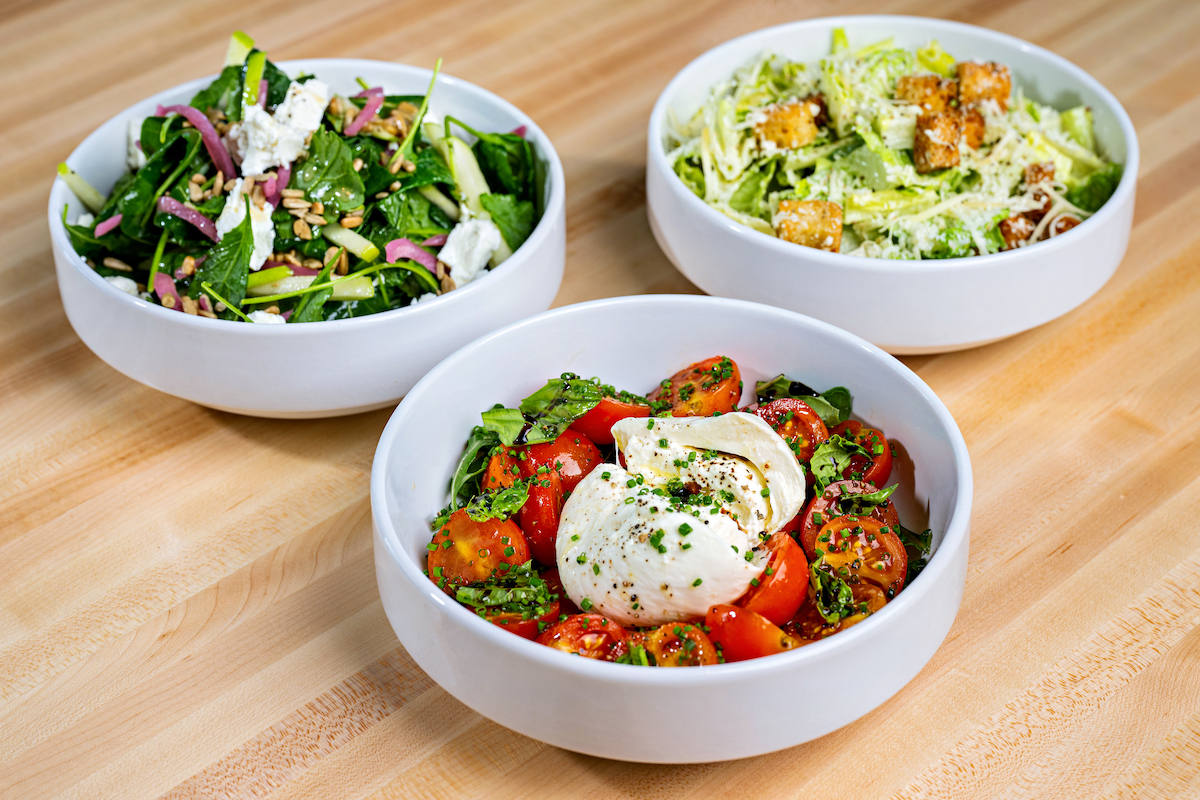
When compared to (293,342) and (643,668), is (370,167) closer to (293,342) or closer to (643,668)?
(293,342)

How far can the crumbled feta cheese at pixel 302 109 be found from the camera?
167cm

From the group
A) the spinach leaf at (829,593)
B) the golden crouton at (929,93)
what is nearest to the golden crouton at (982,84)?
the golden crouton at (929,93)

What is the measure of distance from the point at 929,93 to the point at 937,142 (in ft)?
0.51

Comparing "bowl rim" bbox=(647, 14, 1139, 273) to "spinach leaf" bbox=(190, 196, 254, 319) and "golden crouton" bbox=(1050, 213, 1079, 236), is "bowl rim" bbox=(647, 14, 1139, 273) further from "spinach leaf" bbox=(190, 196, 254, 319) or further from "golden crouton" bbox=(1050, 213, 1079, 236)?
"spinach leaf" bbox=(190, 196, 254, 319)

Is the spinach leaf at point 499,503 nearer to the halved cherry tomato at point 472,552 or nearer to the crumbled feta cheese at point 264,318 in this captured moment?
the halved cherry tomato at point 472,552

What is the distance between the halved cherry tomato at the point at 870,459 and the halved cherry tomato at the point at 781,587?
0.67 ft

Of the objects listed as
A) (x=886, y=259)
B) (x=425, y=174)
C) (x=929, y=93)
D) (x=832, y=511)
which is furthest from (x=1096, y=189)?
(x=425, y=174)

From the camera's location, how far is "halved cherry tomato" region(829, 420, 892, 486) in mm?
1366

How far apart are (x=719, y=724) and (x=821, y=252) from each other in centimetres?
82

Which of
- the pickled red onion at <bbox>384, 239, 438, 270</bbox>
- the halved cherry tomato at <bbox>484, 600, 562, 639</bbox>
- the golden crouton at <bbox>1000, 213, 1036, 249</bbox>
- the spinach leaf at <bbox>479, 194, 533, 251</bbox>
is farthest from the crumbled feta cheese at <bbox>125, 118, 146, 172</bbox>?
the golden crouton at <bbox>1000, 213, 1036, 249</bbox>

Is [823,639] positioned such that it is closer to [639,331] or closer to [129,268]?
[639,331]

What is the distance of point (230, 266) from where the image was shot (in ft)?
5.22

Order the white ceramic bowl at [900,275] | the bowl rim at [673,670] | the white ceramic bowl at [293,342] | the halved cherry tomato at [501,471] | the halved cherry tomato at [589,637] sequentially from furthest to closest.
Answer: the white ceramic bowl at [900,275], the white ceramic bowl at [293,342], the halved cherry tomato at [501,471], the halved cherry tomato at [589,637], the bowl rim at [673,670]

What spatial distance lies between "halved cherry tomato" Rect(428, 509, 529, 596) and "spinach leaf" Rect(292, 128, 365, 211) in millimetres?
670
